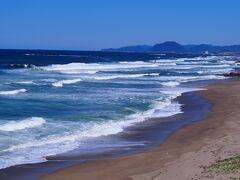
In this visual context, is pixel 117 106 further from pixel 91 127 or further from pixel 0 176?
pixel 0 176

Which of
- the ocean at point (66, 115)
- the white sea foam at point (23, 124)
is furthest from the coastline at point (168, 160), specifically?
the white sea foam at point (23, 124)

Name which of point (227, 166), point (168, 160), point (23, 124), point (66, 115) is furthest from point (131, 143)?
point (66, 115)

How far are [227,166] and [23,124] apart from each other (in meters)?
12.0

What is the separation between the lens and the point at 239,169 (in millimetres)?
12922

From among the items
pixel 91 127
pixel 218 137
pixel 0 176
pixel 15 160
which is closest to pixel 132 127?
pixel 91 127

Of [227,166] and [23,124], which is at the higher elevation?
[227,166]

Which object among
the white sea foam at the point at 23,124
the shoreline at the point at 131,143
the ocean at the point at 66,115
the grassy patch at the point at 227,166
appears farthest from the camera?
the white sea foam at the point at 23,124

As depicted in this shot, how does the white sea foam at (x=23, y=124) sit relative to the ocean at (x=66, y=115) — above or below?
above

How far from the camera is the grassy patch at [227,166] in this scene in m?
13.0

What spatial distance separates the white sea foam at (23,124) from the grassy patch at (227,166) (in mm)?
10566

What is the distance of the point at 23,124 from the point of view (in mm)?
23250

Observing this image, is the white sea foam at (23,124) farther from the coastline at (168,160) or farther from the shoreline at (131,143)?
the coastline at (168,160)

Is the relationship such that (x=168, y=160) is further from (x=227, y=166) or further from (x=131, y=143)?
(x=131, y=143)

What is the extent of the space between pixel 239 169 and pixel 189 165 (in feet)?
6.94
